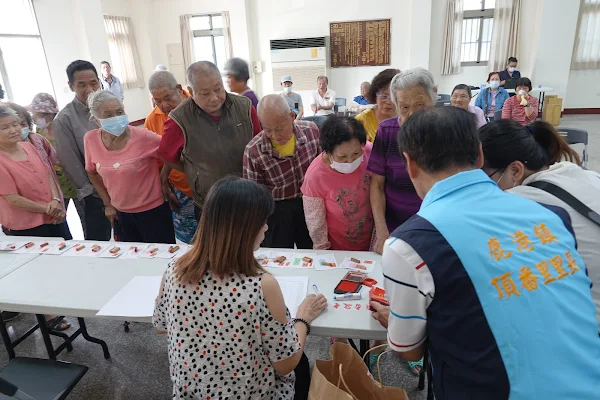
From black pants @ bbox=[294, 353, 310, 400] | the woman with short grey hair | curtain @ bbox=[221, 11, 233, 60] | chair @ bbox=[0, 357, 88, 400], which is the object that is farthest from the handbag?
curtain @ bbox=[221, 11, 233, 60]

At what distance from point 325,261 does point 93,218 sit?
1.92m

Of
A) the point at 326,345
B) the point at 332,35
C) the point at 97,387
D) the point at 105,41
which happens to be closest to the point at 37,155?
the point at 97,387

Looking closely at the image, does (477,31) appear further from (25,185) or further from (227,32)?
(25,185)

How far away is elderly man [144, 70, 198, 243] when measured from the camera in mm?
2471

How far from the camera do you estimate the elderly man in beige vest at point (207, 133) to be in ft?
6.95

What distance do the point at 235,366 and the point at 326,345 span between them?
1254mm

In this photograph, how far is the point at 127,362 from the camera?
2193 millimetres

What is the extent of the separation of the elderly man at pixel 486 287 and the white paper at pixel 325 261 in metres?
0.73

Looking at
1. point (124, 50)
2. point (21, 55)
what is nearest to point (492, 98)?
point (124, 50)

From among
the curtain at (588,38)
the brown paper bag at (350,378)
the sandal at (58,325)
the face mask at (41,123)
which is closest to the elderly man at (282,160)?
the brown paper bag at (350,378)

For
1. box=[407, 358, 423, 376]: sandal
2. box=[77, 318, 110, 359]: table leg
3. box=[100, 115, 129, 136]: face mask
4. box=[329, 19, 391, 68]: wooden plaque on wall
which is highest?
box=[329, 19, 391, 68]: wooden plaque on wall

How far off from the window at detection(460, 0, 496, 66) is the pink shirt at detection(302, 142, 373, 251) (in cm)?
822

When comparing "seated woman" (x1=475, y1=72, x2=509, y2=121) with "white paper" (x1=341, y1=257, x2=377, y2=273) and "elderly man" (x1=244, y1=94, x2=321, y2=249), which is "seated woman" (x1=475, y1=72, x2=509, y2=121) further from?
"white paper" (x1=341, y1=257, x2=377, y2=273)

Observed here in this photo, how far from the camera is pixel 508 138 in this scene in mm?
1221
